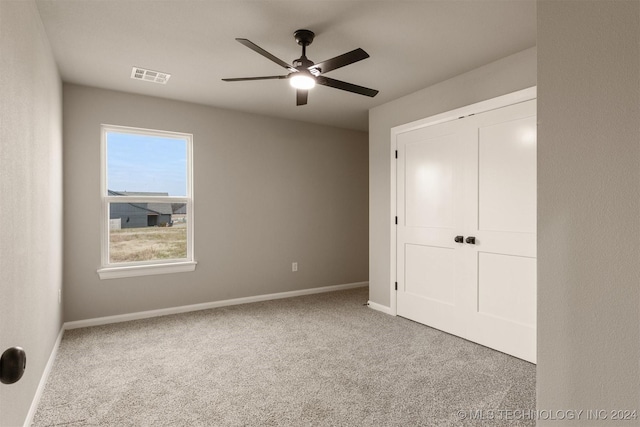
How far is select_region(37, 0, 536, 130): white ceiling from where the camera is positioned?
2.38 metres

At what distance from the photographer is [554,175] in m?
1.27

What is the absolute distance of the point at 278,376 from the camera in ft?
8.82

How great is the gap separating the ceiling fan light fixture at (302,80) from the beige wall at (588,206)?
1628 millimetres

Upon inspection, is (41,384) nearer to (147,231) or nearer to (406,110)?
(147,231)

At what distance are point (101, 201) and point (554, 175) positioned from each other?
413 cm

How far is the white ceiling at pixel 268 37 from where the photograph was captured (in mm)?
2381

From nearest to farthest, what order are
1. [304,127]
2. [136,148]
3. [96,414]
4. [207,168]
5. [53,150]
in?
1. [96,414]
2. [53,150]
3. [136,148]
4. [207,168]
5. [304,127]

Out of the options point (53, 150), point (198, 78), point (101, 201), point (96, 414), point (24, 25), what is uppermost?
point (198, 78)

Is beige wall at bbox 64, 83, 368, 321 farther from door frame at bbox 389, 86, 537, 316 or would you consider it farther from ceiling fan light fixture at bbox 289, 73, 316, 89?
ceiling fan light fixture at bbox 289, 73, 316, 89

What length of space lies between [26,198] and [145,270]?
89.5 inches

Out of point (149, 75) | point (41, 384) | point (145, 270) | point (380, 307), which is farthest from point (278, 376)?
point (149, 75)

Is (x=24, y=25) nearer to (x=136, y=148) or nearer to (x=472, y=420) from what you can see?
(x=136, y=148)

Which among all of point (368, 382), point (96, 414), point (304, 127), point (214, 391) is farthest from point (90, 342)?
point (304, 127)

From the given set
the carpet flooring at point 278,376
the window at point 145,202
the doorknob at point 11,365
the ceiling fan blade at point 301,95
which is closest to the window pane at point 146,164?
the window at point 145,202
